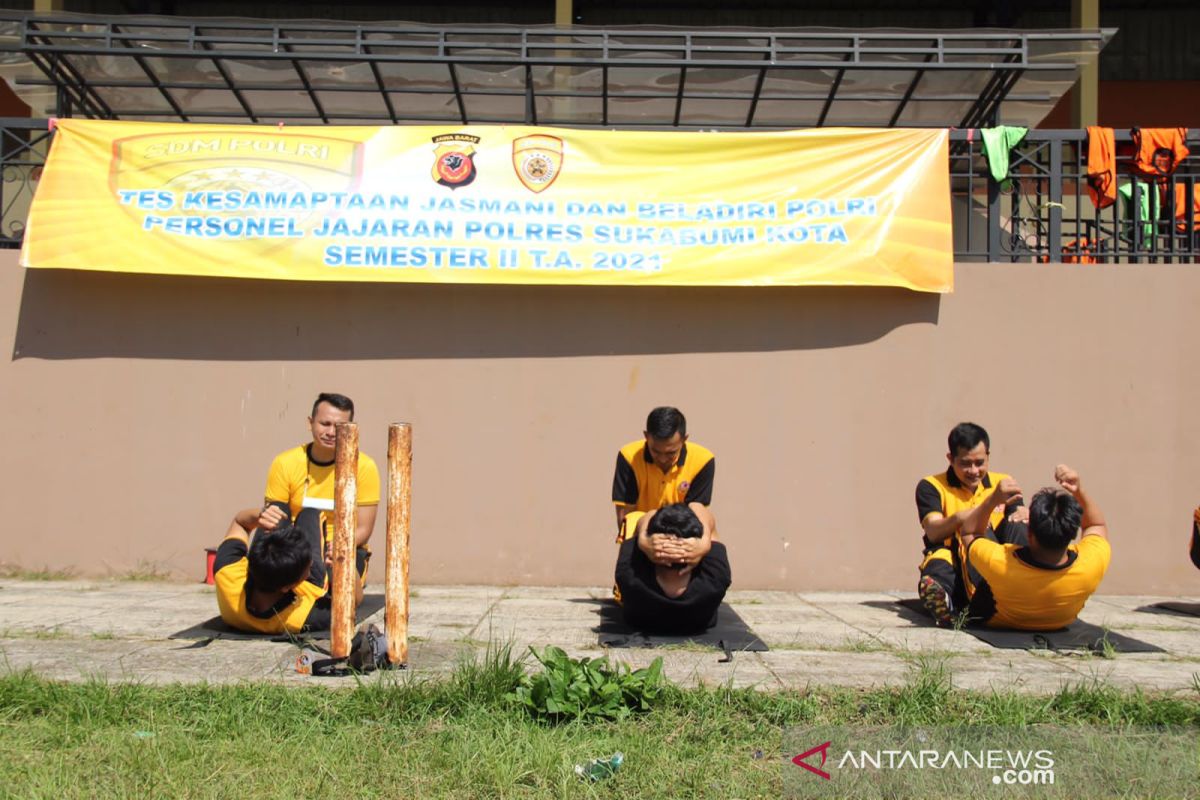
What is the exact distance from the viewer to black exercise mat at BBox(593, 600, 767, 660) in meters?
5.07

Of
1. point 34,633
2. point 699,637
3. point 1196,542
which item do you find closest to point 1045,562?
point 699,637

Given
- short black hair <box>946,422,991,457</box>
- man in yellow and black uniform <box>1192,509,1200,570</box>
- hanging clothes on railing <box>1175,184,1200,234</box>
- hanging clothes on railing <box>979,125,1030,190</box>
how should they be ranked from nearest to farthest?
short black hair <box>946,422,991,457</box> → man in yellow and black uniform <box>1192,509,1200,570</box> → hanging clothes on railing <box>979,125,1030,190</box> → hanging clothes on railing <box>1175,184,1200,234</box>

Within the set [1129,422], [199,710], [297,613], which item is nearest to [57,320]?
[297,613]

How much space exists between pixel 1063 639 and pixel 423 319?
447cm

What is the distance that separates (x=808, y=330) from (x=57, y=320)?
17.1 ft

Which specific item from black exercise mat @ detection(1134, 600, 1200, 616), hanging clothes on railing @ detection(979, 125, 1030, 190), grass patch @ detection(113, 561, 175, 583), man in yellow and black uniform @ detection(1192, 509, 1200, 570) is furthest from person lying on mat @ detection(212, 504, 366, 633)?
hanging clothes on railing @ detection(979, 125, 1030, 190)

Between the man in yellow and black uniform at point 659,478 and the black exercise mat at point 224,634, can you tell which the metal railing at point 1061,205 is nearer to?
the man in yellow and black uniform at point 659,478

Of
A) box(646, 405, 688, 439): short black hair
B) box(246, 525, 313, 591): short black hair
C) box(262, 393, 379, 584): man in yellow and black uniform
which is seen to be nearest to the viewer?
box(246, 525, 313, 591): short black hair

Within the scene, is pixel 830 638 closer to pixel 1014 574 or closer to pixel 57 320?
pixel 1014 574

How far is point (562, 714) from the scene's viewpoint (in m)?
3.92

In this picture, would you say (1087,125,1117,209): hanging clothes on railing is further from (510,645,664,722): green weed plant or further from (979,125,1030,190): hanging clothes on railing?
(510,645,664,722): green weed plant

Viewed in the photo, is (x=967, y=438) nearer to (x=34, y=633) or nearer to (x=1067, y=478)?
(x=1067, y=478)

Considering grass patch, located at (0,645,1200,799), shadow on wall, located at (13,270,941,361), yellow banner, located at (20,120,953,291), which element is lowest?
grass patch, located at (0,645,1200,799)

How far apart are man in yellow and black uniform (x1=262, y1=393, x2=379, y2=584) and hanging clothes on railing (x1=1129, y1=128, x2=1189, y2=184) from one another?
5.81m
